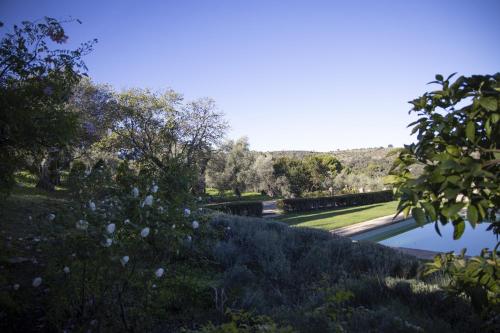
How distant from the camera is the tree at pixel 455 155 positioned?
3.68 feet

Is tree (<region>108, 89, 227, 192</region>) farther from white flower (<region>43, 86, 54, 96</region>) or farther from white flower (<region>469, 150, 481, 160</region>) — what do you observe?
white flower (<region>469, 150, 481, 160</region>)

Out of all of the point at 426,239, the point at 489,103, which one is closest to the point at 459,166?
the point at 489,103

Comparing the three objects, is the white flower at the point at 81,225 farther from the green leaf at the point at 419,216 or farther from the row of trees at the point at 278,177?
the row of trees at the point at 278,177

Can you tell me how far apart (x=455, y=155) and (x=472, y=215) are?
0.27m

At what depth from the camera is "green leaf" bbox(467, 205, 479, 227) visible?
3.45ft

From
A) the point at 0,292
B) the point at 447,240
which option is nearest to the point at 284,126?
the point at 447,240

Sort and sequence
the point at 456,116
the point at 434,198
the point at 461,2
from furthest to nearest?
the point at 461,2, the point at 456,116, the point at 434,198

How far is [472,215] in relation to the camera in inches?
42.0

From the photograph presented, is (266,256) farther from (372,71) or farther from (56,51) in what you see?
(372,71)

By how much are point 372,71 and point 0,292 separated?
603 inches

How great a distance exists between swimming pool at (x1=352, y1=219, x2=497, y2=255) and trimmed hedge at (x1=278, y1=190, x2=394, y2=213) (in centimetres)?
792

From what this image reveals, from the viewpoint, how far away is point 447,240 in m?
12.3

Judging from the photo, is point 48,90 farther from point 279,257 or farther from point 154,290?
point 279,257

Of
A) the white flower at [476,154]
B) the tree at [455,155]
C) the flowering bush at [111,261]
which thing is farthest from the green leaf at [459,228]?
the flowering bush at [111,261]
